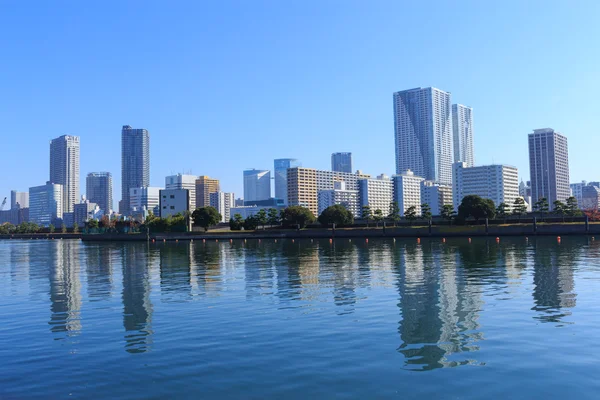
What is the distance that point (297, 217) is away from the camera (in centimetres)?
16300

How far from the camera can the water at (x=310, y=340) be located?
14.4 meters

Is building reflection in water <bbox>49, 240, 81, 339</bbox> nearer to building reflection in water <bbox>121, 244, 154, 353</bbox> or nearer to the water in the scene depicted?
the water

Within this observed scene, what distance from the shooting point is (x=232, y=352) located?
1803 centimetres

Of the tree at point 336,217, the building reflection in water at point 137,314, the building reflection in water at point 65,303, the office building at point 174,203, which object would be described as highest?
the office building at point 174,203

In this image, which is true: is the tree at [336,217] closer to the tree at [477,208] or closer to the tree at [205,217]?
the tree at [477,208]

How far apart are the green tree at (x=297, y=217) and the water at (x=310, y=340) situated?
12521 cm

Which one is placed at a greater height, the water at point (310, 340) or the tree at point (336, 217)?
the tree at point (336, 217)

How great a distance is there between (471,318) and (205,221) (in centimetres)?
15159

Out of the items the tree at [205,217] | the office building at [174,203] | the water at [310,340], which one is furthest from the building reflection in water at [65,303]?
the office building at [174,203]

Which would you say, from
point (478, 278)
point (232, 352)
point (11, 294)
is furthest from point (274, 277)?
point (232, 352)

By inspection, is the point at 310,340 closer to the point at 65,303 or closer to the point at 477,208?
the point at 65,303

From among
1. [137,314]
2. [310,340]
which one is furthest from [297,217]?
[310,340]

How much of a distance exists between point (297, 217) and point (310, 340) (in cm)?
14358

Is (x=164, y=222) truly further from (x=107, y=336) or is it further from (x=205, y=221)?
(x=107, y=336)
